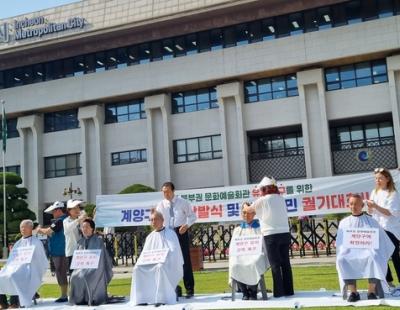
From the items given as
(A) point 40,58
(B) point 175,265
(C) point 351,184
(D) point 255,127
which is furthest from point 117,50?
(B) point 175,265

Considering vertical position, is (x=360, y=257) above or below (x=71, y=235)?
below

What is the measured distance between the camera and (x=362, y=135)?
33844 mm

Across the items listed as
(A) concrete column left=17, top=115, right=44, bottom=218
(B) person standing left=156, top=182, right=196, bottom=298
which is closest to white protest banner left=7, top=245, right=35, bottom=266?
(B) person standing left=156, top=182, right=196, bottom=298

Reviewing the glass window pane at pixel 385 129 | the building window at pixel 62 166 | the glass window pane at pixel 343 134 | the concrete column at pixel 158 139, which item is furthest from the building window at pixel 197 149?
the glass window pane at pixel 385 129

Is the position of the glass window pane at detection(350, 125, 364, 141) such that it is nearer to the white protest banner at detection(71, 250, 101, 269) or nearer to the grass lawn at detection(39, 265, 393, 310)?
the grass lawn at detection(39, 265, 393, 310)

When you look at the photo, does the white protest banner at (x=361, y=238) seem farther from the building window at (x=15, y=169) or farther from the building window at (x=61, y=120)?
the building window at (x=15, y=169)

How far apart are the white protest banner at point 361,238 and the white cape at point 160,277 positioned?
274 cm

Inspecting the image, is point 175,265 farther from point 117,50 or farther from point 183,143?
point 117,50

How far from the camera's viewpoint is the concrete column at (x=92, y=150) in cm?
3781

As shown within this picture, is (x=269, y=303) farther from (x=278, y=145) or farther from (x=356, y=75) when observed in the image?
(x=278, y=145)

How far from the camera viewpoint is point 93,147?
38.7 metres

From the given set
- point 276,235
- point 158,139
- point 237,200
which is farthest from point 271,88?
point 276,235

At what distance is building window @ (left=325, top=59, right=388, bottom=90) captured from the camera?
32.2 m

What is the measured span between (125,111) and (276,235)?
31.2 meters
